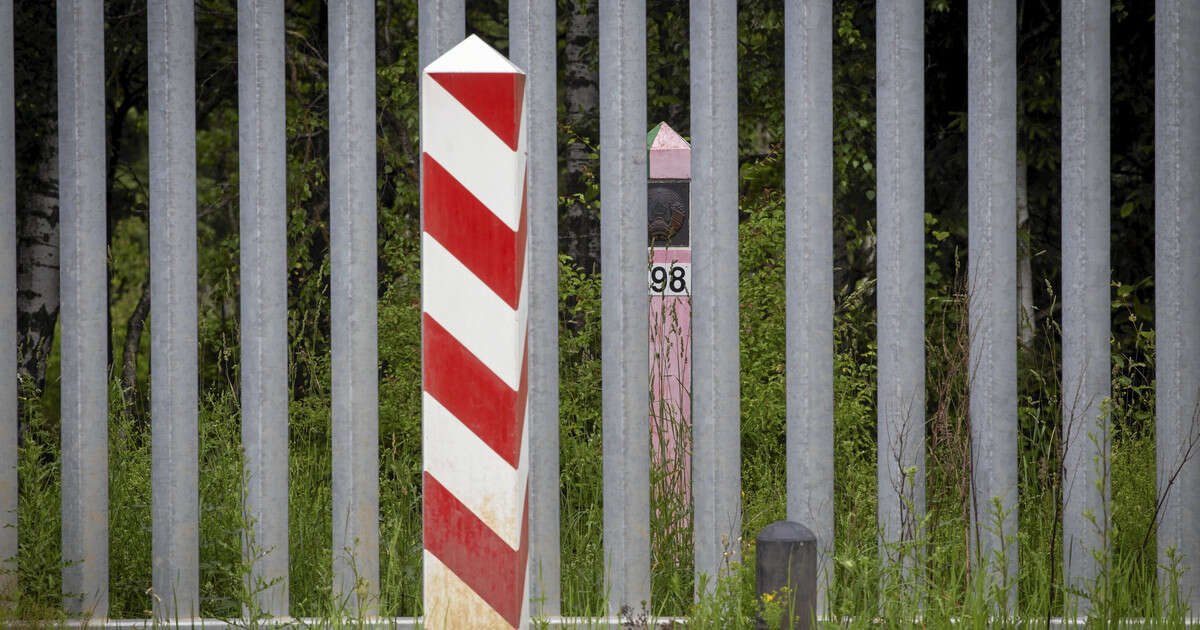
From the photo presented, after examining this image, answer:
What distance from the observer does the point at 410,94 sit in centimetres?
691

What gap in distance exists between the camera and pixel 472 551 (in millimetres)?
2105

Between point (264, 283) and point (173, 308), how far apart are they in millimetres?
279

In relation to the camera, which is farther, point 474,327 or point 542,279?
point 542,279

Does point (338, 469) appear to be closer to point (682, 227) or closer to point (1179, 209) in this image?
point (682, 227)

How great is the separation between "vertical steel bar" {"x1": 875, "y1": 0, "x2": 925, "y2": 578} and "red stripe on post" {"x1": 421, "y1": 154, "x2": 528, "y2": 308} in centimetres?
131

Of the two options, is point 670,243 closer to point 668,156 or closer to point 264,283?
point 668,156

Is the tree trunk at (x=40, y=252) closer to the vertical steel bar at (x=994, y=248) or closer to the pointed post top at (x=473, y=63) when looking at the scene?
the pointed post top at (x=473, y=63)

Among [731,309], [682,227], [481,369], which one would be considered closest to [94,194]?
[481,369]

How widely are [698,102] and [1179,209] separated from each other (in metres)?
1.37

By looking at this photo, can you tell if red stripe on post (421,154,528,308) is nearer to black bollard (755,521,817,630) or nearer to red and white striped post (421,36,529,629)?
red and white striped post (421,36,529,629)

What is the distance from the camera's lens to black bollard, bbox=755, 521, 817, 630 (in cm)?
240

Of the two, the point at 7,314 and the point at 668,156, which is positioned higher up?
the point at 668,156

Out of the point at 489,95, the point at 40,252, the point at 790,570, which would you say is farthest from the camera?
the point at 40,252

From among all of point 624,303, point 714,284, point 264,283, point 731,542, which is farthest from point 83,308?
point 731,542
